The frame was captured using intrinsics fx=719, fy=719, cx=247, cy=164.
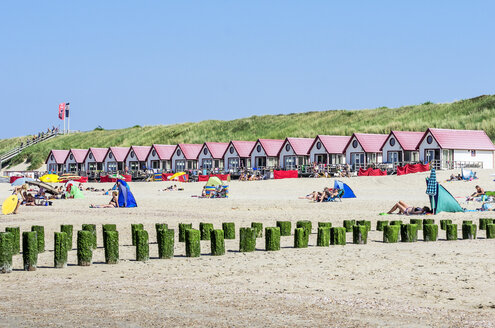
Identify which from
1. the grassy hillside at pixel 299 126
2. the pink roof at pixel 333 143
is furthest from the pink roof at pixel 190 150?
the grassy hillside at pixel 299 126

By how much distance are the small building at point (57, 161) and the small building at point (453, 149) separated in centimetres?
5252

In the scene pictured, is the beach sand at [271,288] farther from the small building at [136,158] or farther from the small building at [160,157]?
the small building at [136,158]

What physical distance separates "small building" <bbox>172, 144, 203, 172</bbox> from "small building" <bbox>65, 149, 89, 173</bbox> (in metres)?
17.3

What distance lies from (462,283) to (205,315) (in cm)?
443

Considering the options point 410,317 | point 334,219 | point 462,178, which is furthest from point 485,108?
point 410,317

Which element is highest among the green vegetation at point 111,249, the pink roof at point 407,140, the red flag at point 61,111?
the red flag at point 61,111

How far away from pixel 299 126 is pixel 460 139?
69.1 m

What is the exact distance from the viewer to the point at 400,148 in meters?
67.0

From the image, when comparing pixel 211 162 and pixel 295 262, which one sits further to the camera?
pixel 211 162

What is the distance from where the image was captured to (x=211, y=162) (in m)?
81.4

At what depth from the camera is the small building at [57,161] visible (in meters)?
98.9

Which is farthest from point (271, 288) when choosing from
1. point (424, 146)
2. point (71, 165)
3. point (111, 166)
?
point (71, 165)

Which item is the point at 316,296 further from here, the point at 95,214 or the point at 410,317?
the point at 95,214

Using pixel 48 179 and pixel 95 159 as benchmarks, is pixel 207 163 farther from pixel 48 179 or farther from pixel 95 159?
pixel 48 179
